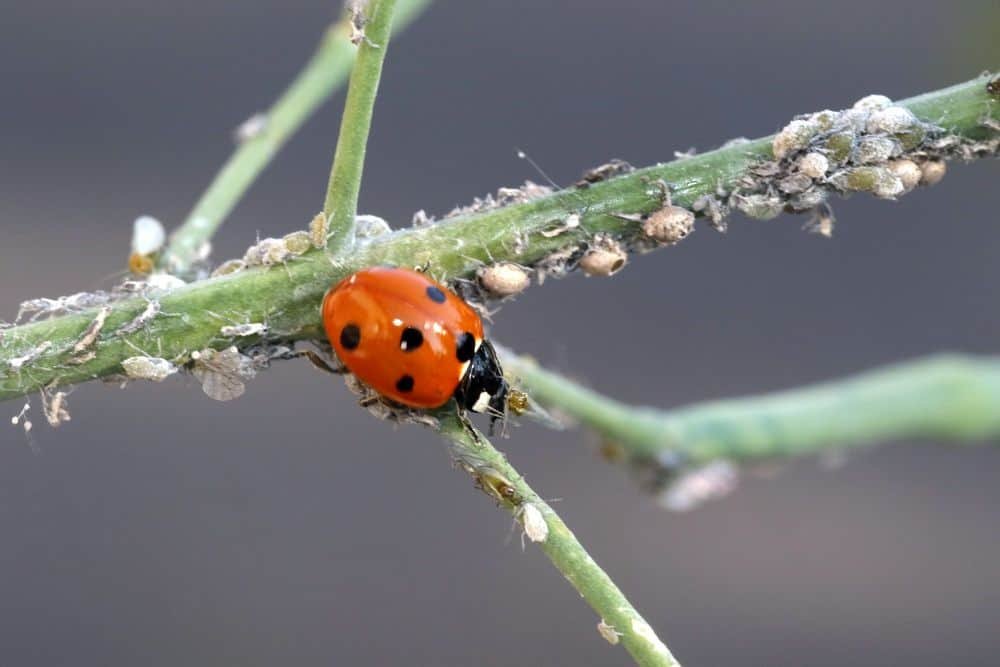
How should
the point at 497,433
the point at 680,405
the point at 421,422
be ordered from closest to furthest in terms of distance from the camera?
the point at 421,422 → the point at 497,433 → the point at 680,405

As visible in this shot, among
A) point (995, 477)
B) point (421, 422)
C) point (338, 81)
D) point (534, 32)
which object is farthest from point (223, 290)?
point (995, 477)

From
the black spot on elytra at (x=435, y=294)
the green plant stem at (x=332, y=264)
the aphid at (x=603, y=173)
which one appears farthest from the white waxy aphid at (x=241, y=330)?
the aphid at (x=603, y=173)

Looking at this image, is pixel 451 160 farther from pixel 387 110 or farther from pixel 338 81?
pixel 338 81

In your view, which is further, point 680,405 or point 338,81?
point 680,405

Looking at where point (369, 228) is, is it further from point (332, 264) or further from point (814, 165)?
point (814, 165)

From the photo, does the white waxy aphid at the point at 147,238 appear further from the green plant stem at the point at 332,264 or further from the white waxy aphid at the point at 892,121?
the white waxy aphid at the point at 892,121

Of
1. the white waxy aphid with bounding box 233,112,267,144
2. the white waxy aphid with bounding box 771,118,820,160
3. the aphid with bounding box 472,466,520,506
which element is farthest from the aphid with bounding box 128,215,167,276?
the white waxy aphid with bounding box 771,118,820,160
